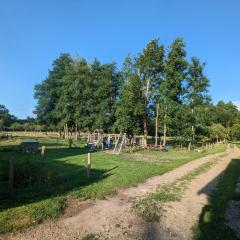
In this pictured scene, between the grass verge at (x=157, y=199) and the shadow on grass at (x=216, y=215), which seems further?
the grass verge at (x=157, y=199)

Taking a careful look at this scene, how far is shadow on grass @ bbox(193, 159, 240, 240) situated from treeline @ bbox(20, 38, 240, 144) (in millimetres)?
35455

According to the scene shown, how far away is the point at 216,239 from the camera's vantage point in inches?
296

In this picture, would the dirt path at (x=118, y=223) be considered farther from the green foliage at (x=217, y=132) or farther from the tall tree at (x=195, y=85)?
the green foliage at (x=217, y=132)

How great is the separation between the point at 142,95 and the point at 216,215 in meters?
43.2

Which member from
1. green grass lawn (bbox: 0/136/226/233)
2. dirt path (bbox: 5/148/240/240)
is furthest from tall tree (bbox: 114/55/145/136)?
dirt path (bbox: 5/148/240/240)

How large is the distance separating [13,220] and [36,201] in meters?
2.12

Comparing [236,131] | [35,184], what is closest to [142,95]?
[35,184]

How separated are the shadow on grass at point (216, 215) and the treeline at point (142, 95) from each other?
1396 inches

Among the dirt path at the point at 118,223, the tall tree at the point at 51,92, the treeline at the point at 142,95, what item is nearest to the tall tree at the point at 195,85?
the treeline at the point at 142,95

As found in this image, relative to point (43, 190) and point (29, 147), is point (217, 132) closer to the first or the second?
point (29, 147)

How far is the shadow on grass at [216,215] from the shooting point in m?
7.84

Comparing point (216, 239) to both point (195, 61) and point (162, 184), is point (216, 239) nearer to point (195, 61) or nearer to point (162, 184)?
point (162, 184)

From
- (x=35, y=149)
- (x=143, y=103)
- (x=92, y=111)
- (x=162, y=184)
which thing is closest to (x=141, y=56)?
(x=143, y=103)

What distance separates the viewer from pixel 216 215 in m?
9.60
